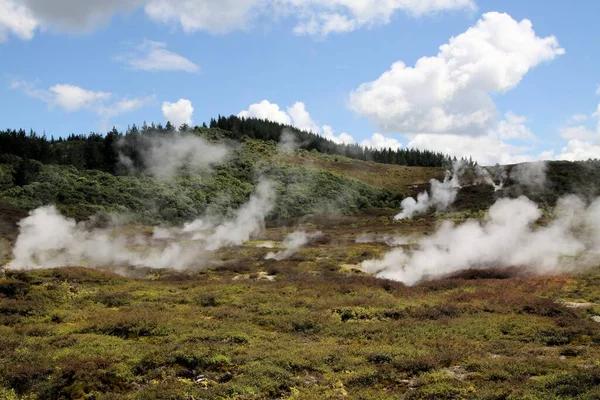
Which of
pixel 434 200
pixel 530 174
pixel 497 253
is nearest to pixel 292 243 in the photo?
pixel 497 253

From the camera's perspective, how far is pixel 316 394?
14.9 metres

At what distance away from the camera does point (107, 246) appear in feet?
181

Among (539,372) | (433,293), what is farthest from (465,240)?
(539,372)

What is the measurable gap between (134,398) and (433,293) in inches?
875

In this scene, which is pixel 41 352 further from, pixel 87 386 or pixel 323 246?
pixel 323 246

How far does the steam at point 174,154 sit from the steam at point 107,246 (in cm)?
4402

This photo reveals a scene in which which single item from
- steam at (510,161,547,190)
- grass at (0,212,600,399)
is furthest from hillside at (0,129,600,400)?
steam at (510,161,547,190)

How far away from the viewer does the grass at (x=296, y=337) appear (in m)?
A: 15.3

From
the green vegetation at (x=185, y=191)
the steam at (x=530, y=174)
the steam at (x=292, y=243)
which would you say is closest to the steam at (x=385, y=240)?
the steam at (x=292, y=243)

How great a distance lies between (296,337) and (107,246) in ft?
129

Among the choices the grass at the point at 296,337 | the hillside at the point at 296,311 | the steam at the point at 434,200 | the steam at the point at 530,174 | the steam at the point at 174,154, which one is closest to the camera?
the grass at the point at 296,337

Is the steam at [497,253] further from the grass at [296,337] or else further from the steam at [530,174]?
the steam at [530,174]

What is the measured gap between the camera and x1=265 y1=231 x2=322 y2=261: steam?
50906mm

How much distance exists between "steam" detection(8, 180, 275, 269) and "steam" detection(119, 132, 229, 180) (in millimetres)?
44016
